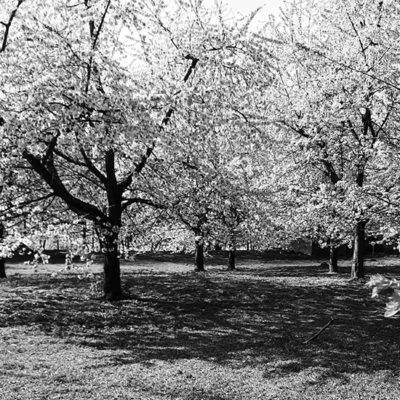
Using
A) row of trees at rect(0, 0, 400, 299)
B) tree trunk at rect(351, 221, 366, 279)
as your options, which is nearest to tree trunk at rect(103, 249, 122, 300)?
row of trees at rect(0, 0, 400, 299)

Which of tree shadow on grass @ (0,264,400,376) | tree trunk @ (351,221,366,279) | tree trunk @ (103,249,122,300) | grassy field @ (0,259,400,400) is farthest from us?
tree trunk @ (351,221,366,279)

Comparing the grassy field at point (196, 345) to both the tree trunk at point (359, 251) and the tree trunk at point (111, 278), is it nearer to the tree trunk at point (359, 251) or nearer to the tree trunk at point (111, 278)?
the tree trunk at point (111, 278)

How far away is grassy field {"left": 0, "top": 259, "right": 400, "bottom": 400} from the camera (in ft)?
25.6

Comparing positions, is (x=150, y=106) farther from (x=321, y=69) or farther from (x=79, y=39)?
(x=321, y=69)

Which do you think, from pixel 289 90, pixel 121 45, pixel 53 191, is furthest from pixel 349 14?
pixel 53 191

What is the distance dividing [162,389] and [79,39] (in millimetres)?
8068

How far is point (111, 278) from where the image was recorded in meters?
15.4

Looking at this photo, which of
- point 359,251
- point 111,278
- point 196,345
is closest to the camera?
point 196,345

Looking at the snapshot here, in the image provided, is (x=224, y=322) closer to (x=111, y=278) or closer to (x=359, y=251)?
(x=111, y=278)

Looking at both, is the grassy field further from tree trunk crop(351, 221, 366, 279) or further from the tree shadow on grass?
tree trunk crop(351, 221, 366, 279)

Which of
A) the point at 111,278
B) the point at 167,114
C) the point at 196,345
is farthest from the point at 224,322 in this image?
the point at 167,114

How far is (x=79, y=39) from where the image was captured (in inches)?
433

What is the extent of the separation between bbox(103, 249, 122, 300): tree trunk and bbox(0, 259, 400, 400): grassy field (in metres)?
0.58

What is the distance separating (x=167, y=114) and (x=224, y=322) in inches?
237
